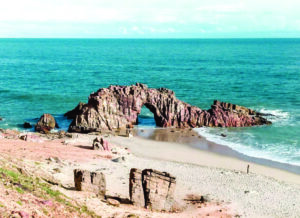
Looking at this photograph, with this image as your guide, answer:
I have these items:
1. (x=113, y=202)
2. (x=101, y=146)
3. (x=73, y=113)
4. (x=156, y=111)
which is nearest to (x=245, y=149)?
(x=156, y=111)

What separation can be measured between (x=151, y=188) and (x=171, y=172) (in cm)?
1104

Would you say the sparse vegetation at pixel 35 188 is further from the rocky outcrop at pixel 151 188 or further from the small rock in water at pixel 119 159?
the small rock in water at pixel 119 159

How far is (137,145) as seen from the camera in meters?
50.7

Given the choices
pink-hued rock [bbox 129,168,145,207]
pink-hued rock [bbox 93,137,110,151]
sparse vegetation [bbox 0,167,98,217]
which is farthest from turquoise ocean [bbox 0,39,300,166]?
sparse vegetation [bbox 0,167,98,217]

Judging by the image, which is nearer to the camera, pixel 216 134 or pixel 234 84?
pixel 216 134

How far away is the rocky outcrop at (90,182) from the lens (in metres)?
30.1

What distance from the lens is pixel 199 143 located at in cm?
5256

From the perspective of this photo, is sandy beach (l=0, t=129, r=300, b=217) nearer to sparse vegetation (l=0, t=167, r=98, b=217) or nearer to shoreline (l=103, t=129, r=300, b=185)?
shoreline (l=103, t=129, r=300, b=185)

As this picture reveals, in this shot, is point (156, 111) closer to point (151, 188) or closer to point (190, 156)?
point (190, 156)

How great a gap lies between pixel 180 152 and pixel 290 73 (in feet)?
252

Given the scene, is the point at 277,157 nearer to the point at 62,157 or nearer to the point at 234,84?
the point at 62,157

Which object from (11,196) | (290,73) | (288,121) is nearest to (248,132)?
(288,121)

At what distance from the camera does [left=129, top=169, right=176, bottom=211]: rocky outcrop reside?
95.5 feet

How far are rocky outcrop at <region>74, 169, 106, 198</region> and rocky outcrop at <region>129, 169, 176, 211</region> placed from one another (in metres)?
2.30
